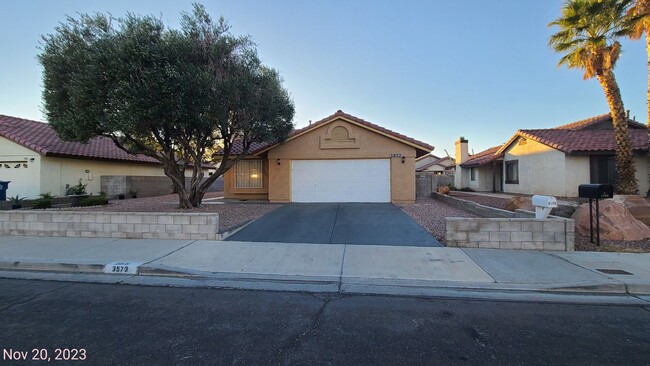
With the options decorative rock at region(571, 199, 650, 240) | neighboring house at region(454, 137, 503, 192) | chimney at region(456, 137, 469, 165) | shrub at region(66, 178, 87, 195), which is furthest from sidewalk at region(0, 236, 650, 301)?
chimney at region(456, 137, 469, 165)

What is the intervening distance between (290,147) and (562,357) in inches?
554

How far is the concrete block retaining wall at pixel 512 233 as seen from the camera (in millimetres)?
6949

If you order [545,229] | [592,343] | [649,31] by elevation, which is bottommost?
[592,343]

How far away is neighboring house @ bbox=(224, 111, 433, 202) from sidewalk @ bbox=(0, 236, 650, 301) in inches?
332

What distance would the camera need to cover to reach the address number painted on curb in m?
5.80

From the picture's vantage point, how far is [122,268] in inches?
230

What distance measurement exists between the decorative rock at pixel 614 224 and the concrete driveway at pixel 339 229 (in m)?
4.16

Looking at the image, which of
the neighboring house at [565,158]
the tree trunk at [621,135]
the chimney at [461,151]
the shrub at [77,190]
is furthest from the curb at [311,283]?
the chimney at [461,151]

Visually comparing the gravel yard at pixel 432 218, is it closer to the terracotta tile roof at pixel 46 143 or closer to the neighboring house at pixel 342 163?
the neighboring house at pixel 342 163

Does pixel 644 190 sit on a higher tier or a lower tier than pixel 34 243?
higher

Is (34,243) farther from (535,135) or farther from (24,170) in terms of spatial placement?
(535,135)

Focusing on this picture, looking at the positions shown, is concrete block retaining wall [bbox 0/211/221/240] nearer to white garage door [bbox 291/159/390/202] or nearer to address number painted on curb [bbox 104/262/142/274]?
address number painted on curb [bbox 104/262/142/274]

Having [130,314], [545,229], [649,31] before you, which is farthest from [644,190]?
[130,314]

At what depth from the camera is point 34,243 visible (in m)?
7.61
